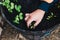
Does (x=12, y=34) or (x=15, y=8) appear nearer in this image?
(x=15, y=8)

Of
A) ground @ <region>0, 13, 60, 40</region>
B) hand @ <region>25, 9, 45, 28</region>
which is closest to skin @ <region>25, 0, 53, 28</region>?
hand @ <region>25, 9, 45, 28</region>

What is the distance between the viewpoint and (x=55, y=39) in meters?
1.35

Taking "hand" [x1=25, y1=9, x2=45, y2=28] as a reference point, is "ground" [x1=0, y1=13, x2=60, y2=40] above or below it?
below

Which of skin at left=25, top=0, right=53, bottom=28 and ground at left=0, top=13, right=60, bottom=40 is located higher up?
skin at left=25, top=0, right=53, bottom=28

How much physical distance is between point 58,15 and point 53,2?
0.26 ft

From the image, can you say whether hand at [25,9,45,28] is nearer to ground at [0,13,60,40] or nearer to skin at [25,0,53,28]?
skin at [25,0,53,28]

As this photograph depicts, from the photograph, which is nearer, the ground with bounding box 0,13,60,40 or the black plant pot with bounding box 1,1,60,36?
the black plant pot with bounding box 1,1,60,36

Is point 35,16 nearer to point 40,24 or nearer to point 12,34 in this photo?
point 40,24

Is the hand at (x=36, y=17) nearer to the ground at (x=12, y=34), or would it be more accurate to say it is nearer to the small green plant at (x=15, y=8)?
the small green plant at (x=15, y=8)

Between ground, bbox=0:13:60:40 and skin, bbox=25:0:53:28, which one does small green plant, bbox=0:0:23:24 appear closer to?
skin, bbox=25:0:53:28

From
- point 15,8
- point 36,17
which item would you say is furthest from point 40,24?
point 15,8

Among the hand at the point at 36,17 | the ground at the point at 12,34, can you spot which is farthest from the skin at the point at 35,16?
the ground at the point at 12,34

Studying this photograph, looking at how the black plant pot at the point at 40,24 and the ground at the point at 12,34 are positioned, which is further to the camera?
the ground at the point at 12,34

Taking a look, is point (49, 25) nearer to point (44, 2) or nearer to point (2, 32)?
point (44, 2)
